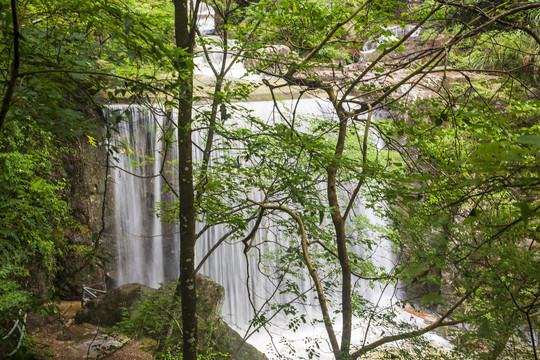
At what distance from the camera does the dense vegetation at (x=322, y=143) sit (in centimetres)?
206

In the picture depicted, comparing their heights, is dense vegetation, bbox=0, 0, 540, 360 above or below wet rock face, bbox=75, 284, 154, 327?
above

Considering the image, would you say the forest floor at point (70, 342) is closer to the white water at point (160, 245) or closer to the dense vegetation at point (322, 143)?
the dense vegetation at point (322, 143)

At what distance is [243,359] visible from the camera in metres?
6.66

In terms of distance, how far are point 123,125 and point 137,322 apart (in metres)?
7.03

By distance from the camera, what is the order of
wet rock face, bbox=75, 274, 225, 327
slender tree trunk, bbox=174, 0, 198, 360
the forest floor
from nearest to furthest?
1. slender tree trunk, bbox=174, 0, 198, 360
2. the forest floor
3. wet rock face, bbox=75, 274, 225, 327

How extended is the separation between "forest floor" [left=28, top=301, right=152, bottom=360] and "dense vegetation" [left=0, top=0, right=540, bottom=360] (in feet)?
2.24

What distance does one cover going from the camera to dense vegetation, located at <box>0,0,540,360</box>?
2.06 metres

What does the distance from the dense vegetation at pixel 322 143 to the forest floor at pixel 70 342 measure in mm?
684

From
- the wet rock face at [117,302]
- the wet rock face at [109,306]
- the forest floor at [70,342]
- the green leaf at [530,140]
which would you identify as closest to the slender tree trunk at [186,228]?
the green leaf at [530,140]

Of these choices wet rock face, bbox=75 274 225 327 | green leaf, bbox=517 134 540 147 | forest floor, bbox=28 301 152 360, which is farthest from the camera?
wet rock face, bbox=75 274 225 327

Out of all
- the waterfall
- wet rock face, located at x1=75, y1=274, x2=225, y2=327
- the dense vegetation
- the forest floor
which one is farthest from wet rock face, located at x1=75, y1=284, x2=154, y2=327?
the waterfall

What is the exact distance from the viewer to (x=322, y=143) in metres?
3.56

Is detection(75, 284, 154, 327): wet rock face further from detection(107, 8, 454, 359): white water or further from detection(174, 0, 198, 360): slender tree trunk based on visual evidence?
detection(174, 0, 198, 360): slender tree trunk

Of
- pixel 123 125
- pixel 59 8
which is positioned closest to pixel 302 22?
pixel 59 8
